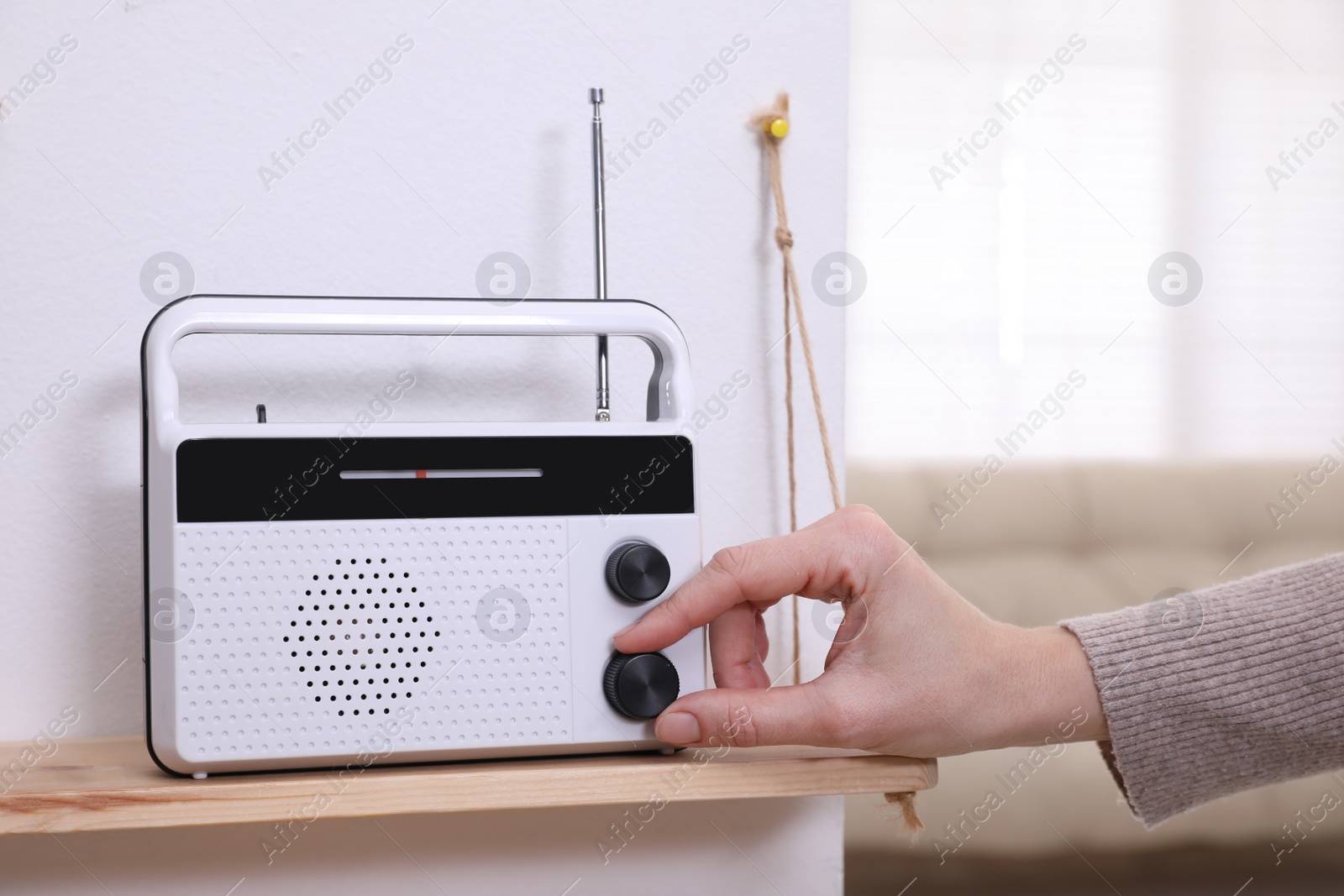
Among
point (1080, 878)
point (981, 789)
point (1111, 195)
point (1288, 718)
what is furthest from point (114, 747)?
point (1111, 195)

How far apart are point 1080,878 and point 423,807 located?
1.08 m

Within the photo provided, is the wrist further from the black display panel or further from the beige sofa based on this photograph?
the beige sofa

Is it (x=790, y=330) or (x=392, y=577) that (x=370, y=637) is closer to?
(x=392, y=577)

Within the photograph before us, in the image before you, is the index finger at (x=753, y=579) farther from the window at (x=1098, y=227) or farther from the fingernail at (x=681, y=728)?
the window at (x=1098, y=227)

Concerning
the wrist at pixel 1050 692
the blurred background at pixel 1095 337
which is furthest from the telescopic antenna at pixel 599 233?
the blurred background at pixel 1095 337

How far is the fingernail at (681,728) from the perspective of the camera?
0.51 meters

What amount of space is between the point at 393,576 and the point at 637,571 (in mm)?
137

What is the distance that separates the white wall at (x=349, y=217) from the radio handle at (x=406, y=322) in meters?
0.13

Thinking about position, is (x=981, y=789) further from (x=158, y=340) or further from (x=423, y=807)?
(x=158, y=340)

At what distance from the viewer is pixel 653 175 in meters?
0.75

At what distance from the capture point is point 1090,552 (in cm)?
127

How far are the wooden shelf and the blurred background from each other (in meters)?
0.68

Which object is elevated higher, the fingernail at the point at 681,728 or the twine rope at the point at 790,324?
the twine rope at the point at 790,324

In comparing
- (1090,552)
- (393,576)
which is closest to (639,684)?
(393,576)
